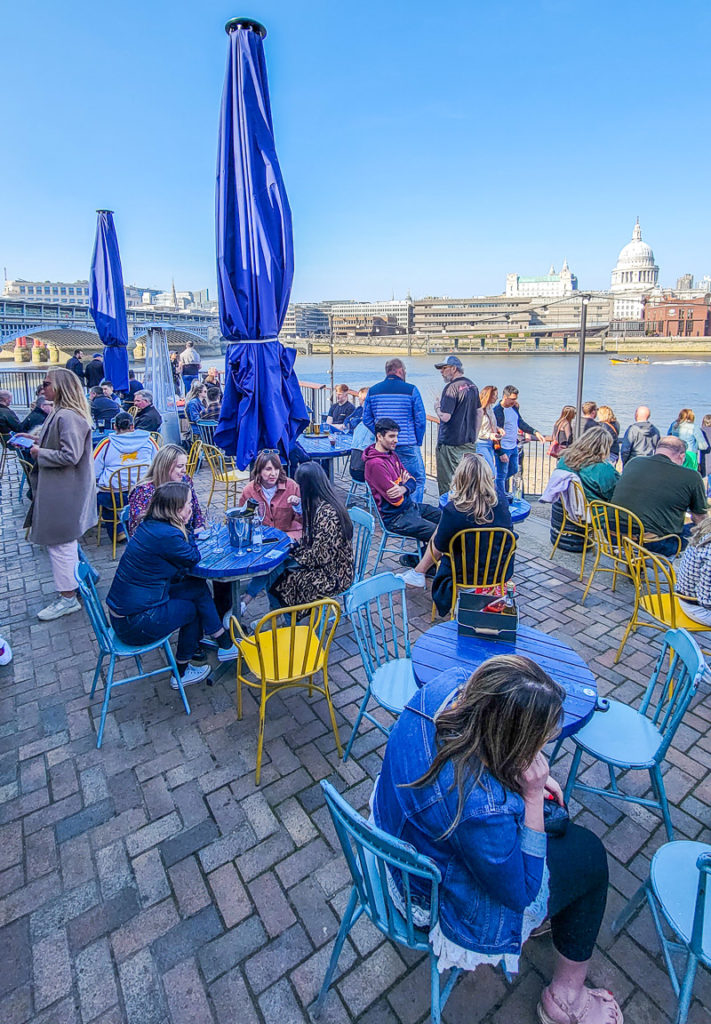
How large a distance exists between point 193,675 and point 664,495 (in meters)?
3.46

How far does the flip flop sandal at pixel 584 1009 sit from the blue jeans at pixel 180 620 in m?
2.12

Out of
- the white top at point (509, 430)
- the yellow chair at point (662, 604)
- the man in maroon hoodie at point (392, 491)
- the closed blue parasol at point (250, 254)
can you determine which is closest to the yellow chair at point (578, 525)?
the yellow chair at point (662, 604)

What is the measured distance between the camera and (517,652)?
2.15 meters

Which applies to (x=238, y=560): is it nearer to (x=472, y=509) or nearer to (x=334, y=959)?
(x=472, y=509)

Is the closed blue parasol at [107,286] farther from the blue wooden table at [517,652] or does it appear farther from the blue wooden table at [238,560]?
the blue wooden table at [517,652]

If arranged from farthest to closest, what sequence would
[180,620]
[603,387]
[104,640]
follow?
[603,387] < [180,620] < [104,640]

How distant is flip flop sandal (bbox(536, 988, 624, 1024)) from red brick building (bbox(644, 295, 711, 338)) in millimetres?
70562

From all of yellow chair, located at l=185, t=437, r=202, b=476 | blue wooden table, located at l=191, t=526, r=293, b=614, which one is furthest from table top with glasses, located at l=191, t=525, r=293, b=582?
yellow chair, located at l=185, t=437, r=202, b=476

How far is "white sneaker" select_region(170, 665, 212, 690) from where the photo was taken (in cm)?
303

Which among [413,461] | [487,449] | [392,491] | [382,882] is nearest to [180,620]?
[382,882]

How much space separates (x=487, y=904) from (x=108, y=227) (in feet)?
31.3

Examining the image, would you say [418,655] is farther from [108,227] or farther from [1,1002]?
[108,227]

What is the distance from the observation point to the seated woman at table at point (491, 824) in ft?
3.87

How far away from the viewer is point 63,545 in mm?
3771
